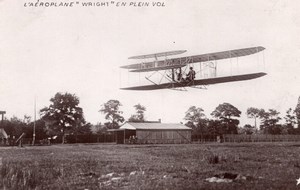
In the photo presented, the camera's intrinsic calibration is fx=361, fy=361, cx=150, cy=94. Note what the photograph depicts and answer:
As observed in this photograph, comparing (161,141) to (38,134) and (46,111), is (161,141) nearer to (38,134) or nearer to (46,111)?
(38,134)

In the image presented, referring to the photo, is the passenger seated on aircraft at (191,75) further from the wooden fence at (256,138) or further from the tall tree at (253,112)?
Answer: the tall tree at (253,112)

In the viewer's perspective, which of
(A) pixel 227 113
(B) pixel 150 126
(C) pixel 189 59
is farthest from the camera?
(A) pixel 227 113

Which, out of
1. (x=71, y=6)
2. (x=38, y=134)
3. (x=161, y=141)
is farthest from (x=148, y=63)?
(x=38, y=134)

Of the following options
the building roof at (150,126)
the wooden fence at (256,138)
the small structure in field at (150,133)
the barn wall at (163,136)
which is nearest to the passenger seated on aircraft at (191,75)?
the small structure in field at (150,133)

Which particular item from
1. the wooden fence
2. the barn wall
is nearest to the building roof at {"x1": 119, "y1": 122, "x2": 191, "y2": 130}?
the barn wall

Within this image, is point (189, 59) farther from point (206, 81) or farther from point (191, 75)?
point (206, 81)

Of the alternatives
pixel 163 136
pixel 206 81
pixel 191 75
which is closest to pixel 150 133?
pixel 163 136
